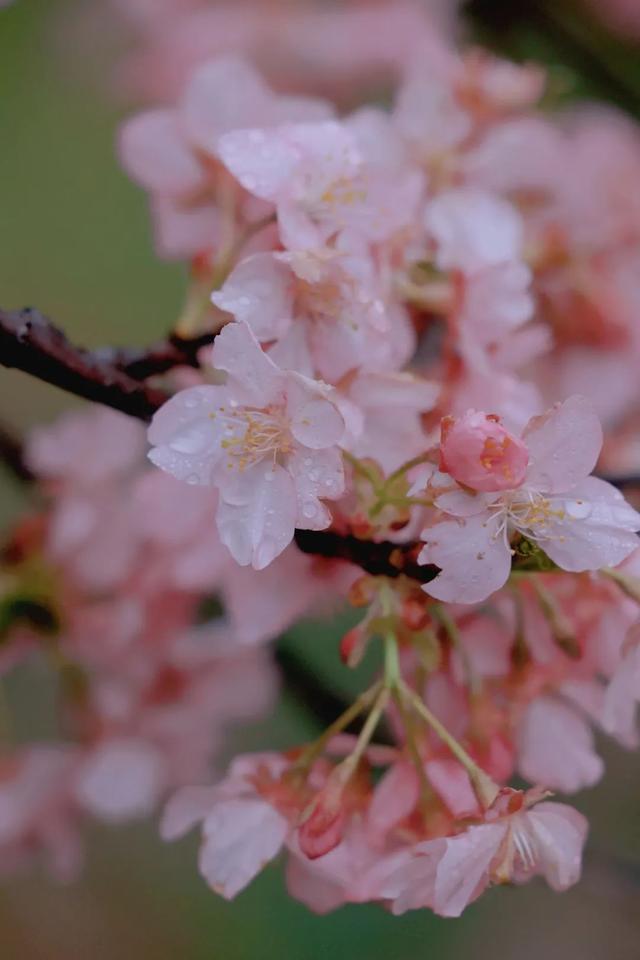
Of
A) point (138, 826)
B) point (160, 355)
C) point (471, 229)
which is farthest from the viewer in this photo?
point (138, 826)

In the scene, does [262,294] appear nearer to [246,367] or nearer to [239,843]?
[246,367]

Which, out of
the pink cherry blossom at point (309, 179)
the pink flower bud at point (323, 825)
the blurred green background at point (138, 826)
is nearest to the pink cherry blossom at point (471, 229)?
the pink cherry blossom at point (309, 179)

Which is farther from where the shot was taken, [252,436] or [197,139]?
[197,139]

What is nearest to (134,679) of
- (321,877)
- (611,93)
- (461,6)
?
(321,877)

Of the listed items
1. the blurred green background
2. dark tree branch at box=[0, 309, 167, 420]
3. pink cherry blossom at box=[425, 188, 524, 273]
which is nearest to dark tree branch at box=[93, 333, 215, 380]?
dark tree branch at box=[0, 309, 167, 420]

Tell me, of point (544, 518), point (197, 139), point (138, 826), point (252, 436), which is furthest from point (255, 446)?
point (138, 826)

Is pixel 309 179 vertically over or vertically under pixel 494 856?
over

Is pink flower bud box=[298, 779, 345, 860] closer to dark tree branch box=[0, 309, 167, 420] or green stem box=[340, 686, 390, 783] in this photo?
green stem box=[340, 686, 390, 783]
